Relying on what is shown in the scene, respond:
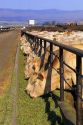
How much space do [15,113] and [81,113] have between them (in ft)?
8.10

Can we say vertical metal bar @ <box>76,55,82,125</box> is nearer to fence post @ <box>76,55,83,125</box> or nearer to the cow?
fence post @ <box>76,55,83,125</box>

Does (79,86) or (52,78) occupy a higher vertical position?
(79,86)

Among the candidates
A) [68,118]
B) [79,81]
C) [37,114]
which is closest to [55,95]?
[37,114]

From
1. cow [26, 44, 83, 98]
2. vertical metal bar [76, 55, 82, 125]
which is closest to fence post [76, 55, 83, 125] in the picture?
vertical metal bar [76, 55, 82, 125]

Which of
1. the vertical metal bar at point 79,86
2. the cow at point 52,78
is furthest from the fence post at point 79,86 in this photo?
the cow at point 52,78

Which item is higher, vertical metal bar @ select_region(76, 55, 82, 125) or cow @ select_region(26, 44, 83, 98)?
vertical metal bar @ select_region(76, 55, 82, 125)

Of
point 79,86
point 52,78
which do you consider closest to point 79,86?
point 79,86

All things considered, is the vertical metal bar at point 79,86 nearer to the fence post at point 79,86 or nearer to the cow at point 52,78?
the fence post at point 79,86

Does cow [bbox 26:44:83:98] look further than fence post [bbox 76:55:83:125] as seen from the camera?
Yes

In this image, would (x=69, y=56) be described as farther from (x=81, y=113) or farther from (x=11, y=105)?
(x=81, y=113)

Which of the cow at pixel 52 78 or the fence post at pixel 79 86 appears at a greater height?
the fence post at pixel 79 86

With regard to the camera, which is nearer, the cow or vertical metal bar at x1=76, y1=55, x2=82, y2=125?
vertical metal bar at x1=76, y1=55, x2=82, y2=125

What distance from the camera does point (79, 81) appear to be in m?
7.20

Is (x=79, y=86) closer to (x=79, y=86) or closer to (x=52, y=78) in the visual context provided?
(x=79, y=86)
